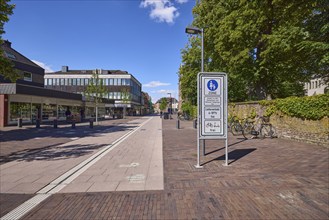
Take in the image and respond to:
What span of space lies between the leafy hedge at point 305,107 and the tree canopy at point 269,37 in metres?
1.83

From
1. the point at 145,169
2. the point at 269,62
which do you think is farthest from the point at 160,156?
the point at 269,62

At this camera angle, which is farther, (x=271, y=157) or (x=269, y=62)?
(x=269, y=62)

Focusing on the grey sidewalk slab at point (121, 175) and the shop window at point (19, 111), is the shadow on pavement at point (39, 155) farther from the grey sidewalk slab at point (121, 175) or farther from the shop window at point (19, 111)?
the shop window at point (19, 111)

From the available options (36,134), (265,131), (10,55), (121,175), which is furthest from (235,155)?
(10,55)

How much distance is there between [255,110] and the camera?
16609 mm

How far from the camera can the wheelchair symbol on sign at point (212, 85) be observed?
291 inches

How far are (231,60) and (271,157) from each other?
10.3m

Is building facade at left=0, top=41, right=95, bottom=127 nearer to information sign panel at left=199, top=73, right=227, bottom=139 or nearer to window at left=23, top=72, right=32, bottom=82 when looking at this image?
window at left=23, top=72, right=32, bottom=82

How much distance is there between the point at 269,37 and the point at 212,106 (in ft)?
32.4

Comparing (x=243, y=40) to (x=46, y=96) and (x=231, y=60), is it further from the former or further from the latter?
(x=46, y=96)

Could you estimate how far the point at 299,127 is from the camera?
1213 centimetres

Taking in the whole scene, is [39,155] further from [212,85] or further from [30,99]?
[30,99]

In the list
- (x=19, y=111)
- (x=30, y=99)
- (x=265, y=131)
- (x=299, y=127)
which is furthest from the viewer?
(x=30, y=99)

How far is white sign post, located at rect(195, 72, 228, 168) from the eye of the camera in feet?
24.2
